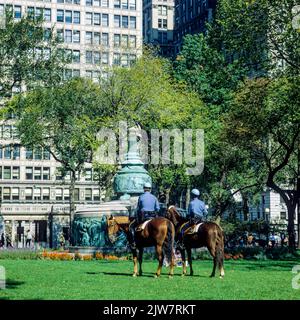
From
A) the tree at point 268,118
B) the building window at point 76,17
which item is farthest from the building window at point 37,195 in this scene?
the tree at point 268,118

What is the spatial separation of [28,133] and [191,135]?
13119mm

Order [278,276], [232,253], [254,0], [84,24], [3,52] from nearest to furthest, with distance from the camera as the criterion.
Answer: [278,276], [232,253], [254,0], [3,52], [84,24]

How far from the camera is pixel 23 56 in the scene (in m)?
54.1

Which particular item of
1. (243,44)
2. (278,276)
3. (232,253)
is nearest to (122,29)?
(243,44)

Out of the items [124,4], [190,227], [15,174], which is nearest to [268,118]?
[190,227]

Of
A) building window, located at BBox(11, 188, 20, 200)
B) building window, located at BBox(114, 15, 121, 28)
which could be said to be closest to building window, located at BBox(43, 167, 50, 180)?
building window, located at BBox(11, 188, 20, 200)

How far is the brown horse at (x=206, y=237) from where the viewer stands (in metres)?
22.6

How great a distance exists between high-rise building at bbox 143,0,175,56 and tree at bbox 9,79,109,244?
8941 cm

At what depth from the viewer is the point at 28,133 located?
61562mm

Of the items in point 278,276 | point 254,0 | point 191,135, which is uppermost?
point 254,0

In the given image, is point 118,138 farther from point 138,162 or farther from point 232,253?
A: point 232,253

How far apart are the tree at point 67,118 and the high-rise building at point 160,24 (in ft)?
293

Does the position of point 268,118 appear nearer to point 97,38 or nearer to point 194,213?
point 194,213

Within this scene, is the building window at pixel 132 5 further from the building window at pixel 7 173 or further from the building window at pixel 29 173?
the building window at pixel 7 173
